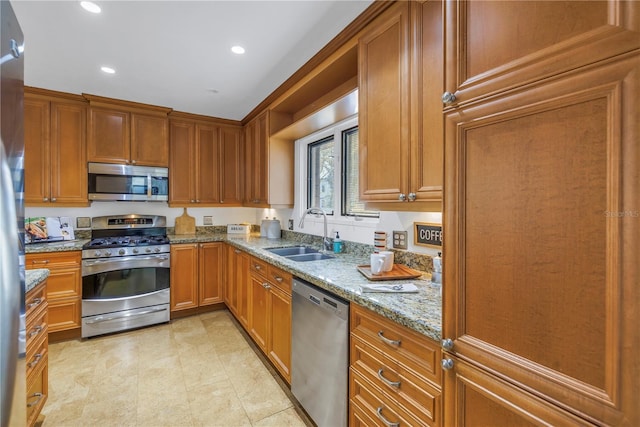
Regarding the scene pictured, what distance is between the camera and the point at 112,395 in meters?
2.05

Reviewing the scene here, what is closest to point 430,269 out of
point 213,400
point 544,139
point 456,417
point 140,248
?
point 456,417

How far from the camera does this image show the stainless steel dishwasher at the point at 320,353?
1438mm

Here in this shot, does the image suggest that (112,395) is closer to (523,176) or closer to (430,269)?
(430,269)

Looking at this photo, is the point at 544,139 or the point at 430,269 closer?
the point at 544,139

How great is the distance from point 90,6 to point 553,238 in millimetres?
2509

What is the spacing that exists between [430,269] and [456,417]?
0.91 m

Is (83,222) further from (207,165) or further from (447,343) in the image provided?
(447,343)

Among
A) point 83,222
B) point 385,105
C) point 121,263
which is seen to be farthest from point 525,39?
point 83,222

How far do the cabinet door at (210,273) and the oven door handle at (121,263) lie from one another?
0.42 meters

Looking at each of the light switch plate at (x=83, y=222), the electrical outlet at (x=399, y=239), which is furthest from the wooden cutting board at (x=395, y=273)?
the light switch plate at (x=83, y=222)

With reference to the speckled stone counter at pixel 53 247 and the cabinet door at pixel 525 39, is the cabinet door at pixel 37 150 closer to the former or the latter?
the speckled stone counter at pixel 53 247

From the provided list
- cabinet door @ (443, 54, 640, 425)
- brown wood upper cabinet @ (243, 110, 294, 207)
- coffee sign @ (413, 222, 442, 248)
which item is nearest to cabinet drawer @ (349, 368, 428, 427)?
cabinet door @ (443, 54, 640, 425)

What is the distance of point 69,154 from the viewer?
313cm

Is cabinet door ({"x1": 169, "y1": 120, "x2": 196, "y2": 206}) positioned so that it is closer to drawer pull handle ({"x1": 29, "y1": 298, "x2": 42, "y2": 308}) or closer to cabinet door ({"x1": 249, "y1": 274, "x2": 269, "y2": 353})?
cabinet door ({"x1": 249, "y1": 274, "x2": 269, "y2": 353})
